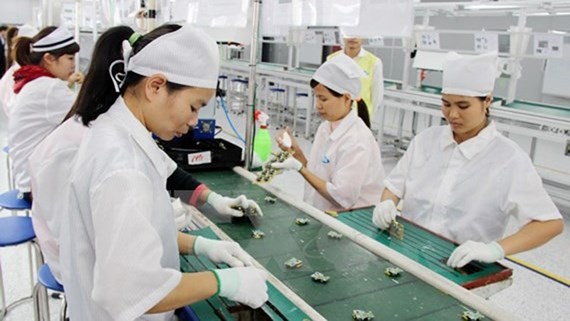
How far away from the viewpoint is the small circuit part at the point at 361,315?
98 centimetres

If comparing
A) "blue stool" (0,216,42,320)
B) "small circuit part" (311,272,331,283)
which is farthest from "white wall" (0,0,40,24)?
"small circuit part" (311,272,331,283)

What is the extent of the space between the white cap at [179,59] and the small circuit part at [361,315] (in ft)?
1.92

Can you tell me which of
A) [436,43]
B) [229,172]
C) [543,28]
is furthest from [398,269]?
[543,28]

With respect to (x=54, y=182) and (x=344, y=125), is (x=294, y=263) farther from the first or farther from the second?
(x=344, y=125)

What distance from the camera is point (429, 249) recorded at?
1.43m

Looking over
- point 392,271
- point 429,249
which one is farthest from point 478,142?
point 392,271

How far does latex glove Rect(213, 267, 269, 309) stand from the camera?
984mm

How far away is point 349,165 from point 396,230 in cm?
Result: 51

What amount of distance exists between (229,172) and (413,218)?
0.84 metres

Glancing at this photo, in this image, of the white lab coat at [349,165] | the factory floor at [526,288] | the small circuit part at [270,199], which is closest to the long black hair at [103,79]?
the small circuit part at [270,199]

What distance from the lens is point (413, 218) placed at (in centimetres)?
182

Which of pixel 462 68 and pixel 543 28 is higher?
pixel 543 28

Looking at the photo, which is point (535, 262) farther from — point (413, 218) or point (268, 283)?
point (268, 283)

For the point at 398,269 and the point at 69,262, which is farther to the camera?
the point at 398,269
